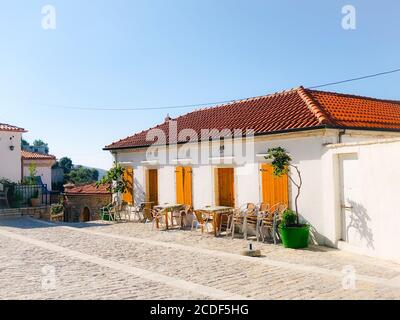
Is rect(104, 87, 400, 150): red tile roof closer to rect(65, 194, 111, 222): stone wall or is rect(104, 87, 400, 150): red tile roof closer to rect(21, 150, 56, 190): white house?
rect(65, 194, 111, 222): stone wall

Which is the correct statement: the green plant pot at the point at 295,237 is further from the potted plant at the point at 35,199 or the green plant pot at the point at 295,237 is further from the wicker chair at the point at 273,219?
the potted plant at the point at 35,199

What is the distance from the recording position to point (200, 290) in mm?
6121

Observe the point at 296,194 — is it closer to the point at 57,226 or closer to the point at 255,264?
the point at 255,264

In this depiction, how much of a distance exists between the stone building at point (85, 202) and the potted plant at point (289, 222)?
1666 cm

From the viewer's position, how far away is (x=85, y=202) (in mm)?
25828

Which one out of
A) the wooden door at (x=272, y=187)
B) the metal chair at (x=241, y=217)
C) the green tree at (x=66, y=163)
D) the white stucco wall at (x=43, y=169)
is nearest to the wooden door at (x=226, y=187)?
the metal chair at (x=241, y=217)

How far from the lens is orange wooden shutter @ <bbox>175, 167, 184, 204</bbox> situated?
14156mm

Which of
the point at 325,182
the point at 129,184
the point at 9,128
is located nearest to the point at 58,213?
the point at 9,128

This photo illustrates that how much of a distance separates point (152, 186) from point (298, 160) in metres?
7.29

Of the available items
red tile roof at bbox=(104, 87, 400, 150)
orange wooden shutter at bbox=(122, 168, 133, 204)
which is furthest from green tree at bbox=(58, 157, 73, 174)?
orange wooden shutter at bbox=(122, 168, 133, 204)

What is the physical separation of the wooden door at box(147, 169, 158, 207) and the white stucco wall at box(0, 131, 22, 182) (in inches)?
327

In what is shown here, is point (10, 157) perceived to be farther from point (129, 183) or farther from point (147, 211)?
point (147, 211)

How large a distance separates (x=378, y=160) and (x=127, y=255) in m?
6.06
